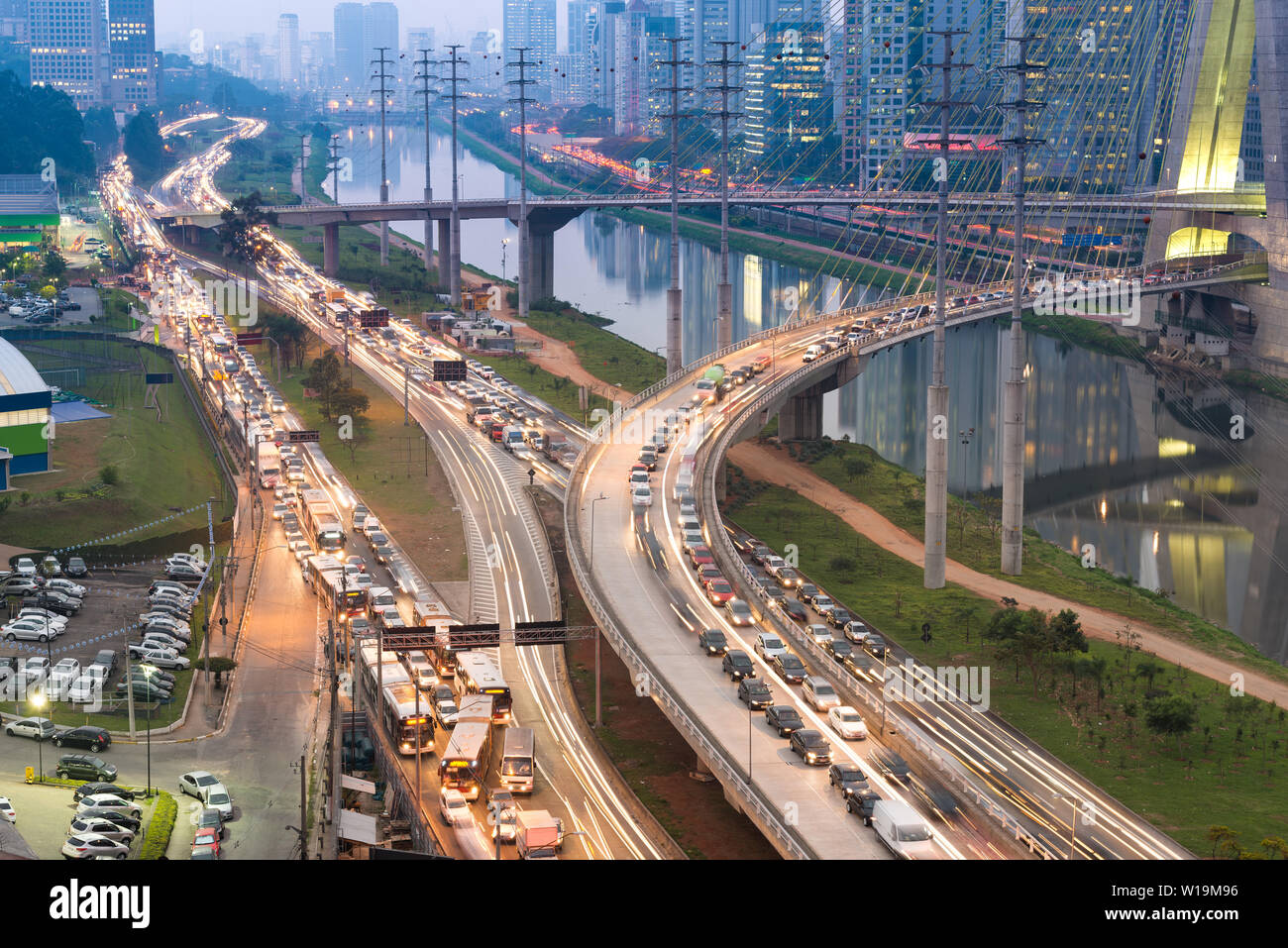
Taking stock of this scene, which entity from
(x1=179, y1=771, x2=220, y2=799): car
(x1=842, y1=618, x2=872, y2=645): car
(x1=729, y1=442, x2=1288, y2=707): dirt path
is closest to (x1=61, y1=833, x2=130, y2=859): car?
(x1=179, y1=771, x2=220, y2=799): car

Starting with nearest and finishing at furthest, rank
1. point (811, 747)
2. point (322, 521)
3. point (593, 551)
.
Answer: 1. point (811, 747)
2. point (593, 551)
3. point (322, 521)

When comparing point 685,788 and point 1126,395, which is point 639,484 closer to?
point 685,788

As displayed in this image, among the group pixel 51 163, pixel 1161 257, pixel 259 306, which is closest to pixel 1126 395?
pixel 1161 257

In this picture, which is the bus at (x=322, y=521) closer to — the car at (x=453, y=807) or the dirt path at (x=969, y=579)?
the dirt path at (x=969, y=579)

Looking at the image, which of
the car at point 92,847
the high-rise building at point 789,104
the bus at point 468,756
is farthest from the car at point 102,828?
the high-rise building at point 789,104

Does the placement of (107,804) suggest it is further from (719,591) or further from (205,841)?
(719,591)

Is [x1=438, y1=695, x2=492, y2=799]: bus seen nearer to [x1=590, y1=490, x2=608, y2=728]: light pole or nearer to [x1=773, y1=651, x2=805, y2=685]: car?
[x1=590, y1=490, x2=608, y2=728]: light pole

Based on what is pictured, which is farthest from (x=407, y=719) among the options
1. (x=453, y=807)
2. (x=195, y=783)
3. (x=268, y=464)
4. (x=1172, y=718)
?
(x=268, y=464)
